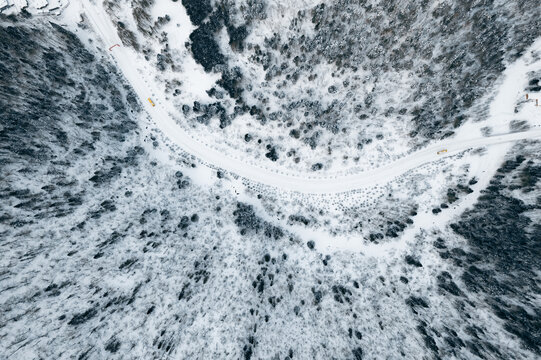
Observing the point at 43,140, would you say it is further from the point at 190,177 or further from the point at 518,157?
the point at 518,157

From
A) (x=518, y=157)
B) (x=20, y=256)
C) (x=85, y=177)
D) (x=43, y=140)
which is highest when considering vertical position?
(x=518, y=157)

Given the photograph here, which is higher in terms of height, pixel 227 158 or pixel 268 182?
pixel 227 158

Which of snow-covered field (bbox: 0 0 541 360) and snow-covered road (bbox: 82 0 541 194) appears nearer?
snow-covered field (bbox: 0 0 541 360)

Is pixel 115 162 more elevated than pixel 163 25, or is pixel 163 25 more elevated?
pixel 163 25

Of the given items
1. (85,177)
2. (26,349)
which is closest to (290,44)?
(85,177)

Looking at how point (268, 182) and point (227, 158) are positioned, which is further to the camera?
point (227, 158)

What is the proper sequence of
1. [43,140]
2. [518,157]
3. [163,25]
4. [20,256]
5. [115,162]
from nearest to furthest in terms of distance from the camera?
[20,256] < [43,140] < [518,157] < [115,162] < [163,25]

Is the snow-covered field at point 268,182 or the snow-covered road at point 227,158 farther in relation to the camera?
the snow-covered road at point 227,158

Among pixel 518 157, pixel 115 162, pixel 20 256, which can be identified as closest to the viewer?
pixel 20 256
